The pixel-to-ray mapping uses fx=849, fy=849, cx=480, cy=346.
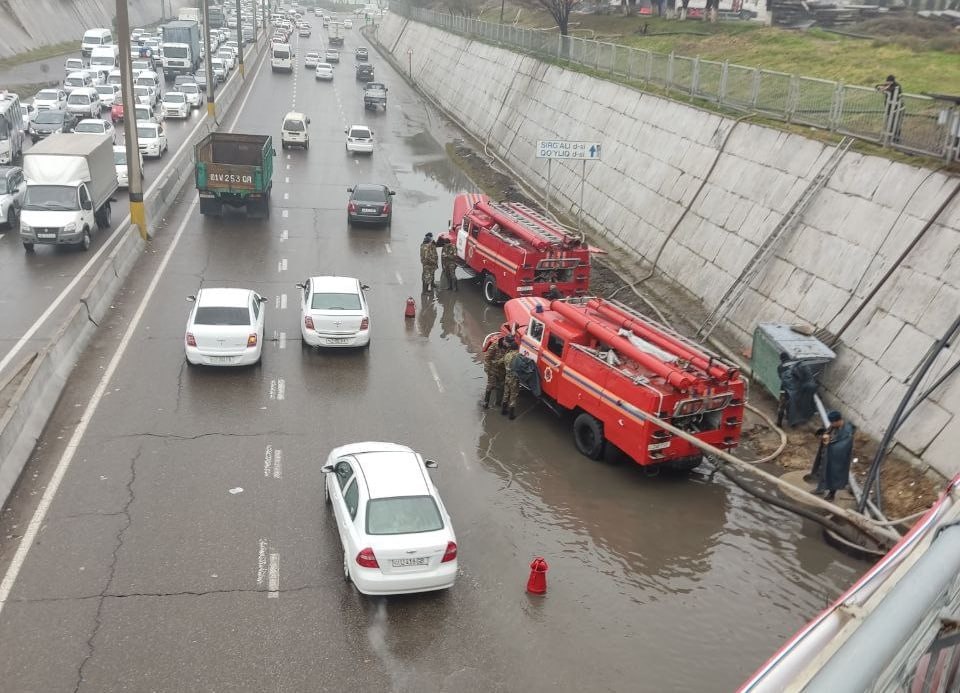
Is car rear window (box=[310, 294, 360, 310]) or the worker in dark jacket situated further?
car rear window (box=[310, 294, 360, 310])

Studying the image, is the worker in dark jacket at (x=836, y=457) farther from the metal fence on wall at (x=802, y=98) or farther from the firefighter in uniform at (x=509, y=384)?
the metal fence on wall at (x=802, y=98)

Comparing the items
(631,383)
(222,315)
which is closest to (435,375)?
(222,315)

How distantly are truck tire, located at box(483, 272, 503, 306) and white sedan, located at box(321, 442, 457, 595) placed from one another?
12.5 metres

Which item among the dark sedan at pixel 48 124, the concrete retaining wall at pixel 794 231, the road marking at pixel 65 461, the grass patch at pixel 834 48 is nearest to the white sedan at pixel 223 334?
the road marking at pixel 65 461

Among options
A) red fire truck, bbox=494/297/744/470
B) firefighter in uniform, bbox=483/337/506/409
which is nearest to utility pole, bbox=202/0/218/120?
firefighter in uniform, bbox=483/337/506/409

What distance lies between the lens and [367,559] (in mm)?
10898

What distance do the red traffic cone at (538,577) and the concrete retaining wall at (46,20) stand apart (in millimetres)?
75860

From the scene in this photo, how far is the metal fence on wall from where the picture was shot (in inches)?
692

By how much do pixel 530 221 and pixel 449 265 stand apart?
282 centimetres

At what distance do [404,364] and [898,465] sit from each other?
419 inches

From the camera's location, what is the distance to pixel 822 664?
2.87 metres

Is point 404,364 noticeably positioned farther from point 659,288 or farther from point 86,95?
point 86,95

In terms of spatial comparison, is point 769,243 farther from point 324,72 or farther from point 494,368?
point 324,72

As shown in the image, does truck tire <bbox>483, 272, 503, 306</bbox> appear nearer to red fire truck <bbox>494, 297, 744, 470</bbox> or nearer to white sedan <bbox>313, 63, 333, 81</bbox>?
red fire truck <bbox>494, 297, 744, 470</bbox>
